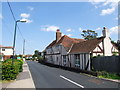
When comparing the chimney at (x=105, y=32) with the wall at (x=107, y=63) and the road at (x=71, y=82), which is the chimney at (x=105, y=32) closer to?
the wall at (x=107, y=63)

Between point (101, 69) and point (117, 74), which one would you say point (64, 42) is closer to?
point (101, 69)

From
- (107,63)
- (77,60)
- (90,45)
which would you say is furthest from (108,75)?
(77,60)

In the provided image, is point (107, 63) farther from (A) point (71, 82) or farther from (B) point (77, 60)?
(B) point (77, 60)

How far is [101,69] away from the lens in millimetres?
16547

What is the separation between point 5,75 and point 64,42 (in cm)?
1952

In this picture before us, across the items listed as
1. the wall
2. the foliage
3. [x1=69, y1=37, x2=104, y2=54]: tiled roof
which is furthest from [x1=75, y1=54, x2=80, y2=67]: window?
the foliage

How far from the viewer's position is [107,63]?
15672mm

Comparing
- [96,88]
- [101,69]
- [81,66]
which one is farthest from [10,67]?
[81,66]

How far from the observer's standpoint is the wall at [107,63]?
47.3ft

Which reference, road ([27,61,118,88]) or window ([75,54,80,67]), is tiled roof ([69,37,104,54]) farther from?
road ([27,61,118,88])

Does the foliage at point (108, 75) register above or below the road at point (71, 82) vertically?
above

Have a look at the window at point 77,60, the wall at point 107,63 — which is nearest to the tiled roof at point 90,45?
the window at point 77,60

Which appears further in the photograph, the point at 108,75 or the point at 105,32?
the point at 105,32

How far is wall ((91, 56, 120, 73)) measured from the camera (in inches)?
568
